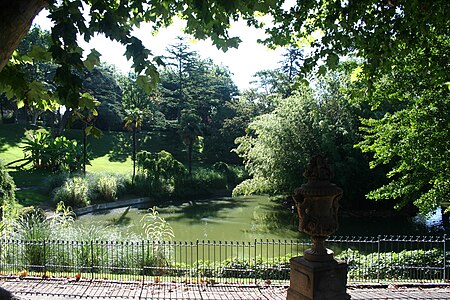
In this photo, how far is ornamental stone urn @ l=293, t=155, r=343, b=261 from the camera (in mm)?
4867

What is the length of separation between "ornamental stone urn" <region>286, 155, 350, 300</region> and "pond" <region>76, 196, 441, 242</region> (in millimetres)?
14327

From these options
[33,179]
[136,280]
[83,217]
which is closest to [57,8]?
[136,280]

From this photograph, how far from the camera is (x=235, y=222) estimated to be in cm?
2316

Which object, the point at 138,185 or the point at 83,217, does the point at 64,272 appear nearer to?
the point at 83,217

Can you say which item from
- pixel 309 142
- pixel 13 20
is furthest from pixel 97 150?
pixel 13 20

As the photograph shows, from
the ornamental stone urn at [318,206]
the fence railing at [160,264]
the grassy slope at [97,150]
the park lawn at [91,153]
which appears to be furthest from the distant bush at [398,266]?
the grassy slope at [97,150]

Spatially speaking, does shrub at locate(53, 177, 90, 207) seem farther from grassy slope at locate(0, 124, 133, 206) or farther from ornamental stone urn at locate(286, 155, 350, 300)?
ornamental stone urn at locate(286, 155, 350, 300)

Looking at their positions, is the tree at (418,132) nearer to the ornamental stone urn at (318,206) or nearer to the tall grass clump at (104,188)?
the ornamental stone urn at (318,206)

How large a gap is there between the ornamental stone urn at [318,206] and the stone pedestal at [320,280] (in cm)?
11

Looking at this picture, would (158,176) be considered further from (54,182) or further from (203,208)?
(54,182)

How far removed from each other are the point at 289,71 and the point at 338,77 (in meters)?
23.5

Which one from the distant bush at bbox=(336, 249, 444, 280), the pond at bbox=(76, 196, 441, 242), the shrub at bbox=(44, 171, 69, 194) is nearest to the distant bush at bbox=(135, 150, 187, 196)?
the pond at bbox=(76, 196, 441, 242)

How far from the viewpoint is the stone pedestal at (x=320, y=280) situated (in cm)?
483

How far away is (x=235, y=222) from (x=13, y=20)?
70.5ft
